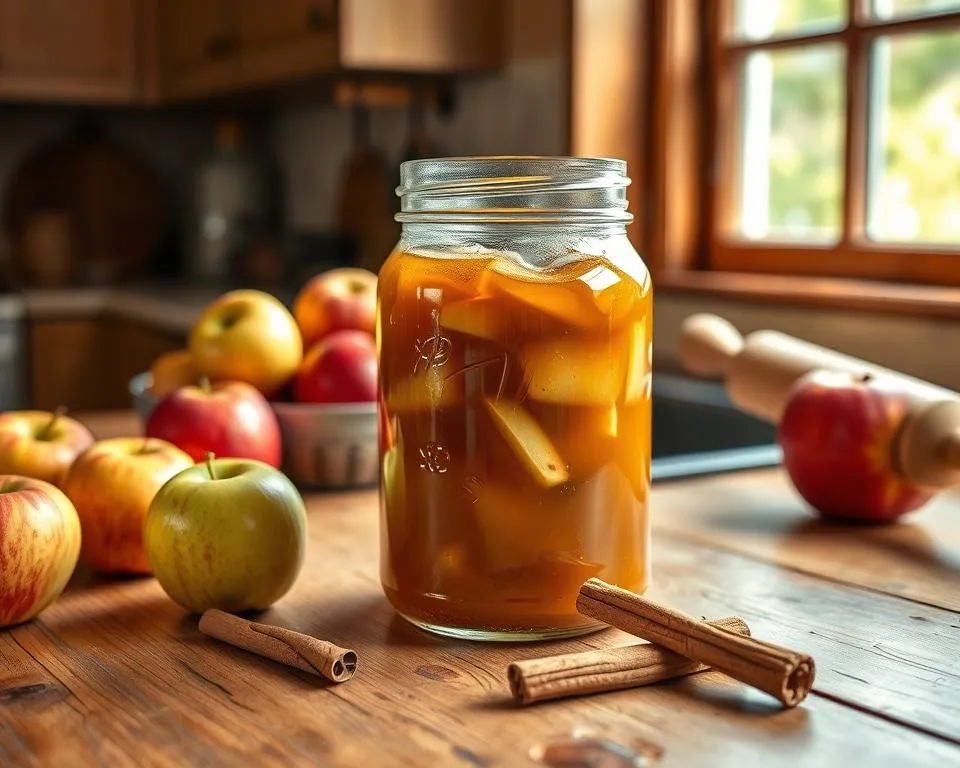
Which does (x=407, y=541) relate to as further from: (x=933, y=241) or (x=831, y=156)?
(x=831, y=156)

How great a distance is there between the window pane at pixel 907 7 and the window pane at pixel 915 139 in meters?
0.03

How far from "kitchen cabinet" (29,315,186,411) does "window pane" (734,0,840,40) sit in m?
1.67

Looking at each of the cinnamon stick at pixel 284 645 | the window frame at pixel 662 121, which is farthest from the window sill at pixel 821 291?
the cinnamon stick at pixel 284 645

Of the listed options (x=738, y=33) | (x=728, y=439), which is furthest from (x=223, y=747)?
(x=738, y=33)

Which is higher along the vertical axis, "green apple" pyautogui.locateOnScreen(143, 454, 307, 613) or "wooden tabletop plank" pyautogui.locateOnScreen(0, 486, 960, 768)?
"green apple" pyautogui.locateOnScreen(143, 454, 307, 613)

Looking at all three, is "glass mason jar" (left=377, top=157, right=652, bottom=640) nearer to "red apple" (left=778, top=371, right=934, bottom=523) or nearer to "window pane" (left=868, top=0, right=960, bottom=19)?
"red apple" (left=778, top=371, right=934, bottom=523)

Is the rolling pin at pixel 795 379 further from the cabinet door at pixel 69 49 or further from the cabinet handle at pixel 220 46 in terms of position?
the cabinet door at pixel 69 49

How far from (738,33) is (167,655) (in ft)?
5.82

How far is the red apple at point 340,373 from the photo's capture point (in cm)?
121

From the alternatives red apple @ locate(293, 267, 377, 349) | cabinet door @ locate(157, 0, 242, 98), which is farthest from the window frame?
cabinet door @ locate(157, 0, 242, 98)

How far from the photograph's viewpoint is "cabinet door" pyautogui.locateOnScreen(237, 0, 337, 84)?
97.0 inches

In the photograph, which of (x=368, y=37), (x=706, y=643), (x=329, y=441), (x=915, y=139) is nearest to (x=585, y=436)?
(x=706, y=643)

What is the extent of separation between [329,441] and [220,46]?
2.15 metres

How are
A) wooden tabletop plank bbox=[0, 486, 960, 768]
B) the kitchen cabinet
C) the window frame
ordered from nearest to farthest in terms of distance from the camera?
wooden tabletop plank bbox=[0, 486, 960, 768] → the window frame → the kitchen cabinet
